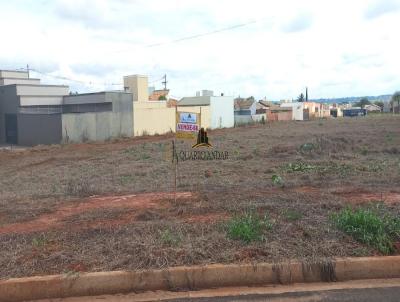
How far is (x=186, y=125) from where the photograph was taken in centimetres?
780

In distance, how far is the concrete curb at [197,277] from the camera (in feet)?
15.0

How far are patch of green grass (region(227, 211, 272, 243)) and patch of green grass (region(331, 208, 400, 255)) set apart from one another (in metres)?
0.96

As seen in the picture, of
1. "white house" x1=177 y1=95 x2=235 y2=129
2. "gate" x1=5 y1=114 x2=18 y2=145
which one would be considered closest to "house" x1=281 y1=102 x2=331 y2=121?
"white house" x1=177 y1=95 x2=235 y2=129

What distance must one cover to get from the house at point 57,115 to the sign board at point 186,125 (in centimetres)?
2678

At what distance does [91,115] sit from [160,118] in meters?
8.70

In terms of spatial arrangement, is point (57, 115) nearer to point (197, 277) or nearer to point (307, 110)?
point (197, 277)

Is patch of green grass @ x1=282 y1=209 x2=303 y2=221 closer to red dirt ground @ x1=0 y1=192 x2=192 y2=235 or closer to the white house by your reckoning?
red dirt ground @ x1=0 y1=192 x2=192 y2=235

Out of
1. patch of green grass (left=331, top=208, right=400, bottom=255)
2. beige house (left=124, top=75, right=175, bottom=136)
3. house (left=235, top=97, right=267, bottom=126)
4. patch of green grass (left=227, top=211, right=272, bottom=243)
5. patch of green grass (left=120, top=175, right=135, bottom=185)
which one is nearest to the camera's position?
patch of green grass (left=331, top=208, right=400, bottom=255)

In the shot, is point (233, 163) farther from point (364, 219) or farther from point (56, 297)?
point (56, 297)

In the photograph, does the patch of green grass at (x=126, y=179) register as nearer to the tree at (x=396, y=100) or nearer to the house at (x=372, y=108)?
the tree at (x=396, y=100)

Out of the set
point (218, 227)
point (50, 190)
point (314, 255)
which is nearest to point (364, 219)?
point (314, 255)

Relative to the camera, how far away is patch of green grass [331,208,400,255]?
17.4 ft

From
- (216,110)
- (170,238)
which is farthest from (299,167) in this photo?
(216,110)

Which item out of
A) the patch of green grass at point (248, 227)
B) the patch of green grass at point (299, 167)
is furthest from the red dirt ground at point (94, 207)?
the patch of green grass at point (299, 167)
